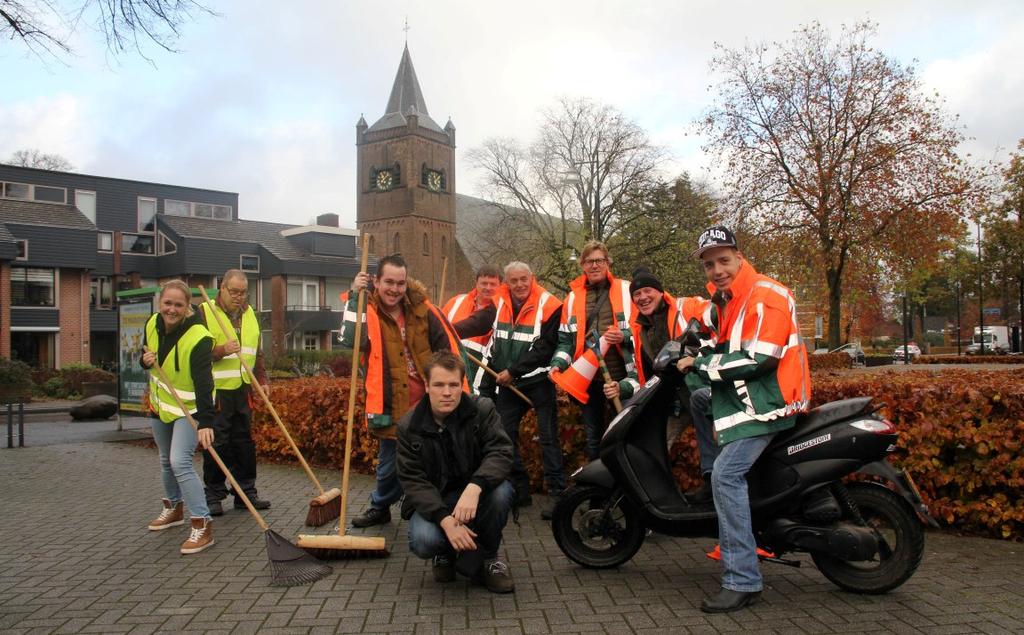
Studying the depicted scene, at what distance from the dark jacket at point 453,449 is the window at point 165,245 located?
1799 inches

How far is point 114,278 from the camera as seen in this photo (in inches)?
1722

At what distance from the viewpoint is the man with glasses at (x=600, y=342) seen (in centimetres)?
545

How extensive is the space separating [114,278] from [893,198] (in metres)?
40.3

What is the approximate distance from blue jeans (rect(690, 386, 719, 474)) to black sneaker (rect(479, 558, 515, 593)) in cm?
135

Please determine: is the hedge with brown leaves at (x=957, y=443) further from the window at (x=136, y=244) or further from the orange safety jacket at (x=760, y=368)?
the window at (x=136, y=244)

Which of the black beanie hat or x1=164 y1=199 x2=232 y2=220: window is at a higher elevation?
x1=164 y1=199 x2=232 y2=220: window

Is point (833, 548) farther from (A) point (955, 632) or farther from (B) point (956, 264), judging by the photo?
(B) point (956, 264)

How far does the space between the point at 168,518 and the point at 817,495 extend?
4.69 m

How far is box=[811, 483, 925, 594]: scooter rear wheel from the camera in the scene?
151 inches

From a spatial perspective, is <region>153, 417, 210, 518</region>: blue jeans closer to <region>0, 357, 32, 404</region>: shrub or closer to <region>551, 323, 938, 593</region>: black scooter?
<region>551, 323, 938, 593</region>: black scooter

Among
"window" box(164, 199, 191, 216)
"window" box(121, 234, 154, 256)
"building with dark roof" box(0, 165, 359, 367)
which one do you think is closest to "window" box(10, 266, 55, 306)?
"building with dark roof" box(0, 165, 359, 367)

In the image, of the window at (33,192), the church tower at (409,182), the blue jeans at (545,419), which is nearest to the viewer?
the blue jeans at (545,419)

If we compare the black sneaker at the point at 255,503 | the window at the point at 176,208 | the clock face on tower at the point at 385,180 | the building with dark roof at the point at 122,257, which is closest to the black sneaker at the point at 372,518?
the black sneaker at the point at 255,503

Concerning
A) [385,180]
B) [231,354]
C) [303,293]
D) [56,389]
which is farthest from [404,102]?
[231,354]
